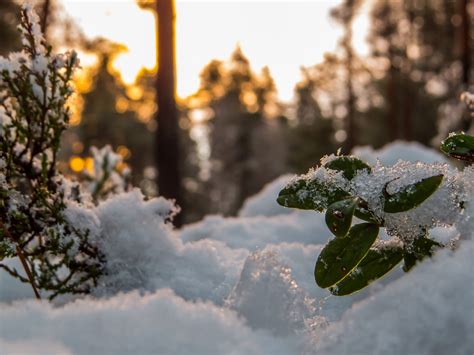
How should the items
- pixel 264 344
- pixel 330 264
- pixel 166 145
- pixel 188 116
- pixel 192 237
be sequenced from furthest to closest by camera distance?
→ pixel 188 116 < pixel 166 145 < pixel 192 237 < pixel 330 264 < pixel 264 344

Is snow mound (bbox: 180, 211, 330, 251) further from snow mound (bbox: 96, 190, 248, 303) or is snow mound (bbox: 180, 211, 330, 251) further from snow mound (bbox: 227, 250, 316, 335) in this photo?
snow mound (bbox: 227, 250, 316, 335)

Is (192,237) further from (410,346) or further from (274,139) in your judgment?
(274,139)

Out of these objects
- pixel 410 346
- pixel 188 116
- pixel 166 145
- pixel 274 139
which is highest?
pixel 188 116

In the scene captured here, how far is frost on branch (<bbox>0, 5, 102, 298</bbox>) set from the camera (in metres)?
1.54

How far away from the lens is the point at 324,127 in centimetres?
3212

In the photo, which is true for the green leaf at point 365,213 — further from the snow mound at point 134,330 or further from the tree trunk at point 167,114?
the tree trunk at point 167,114

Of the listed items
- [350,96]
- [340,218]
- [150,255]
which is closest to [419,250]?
[340,218]

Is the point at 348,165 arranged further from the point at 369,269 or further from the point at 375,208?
the point at 369,269

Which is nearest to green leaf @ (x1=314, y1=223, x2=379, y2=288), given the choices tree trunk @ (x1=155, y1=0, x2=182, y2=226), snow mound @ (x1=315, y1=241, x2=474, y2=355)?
snow mound @ (x1=315, y1=241, x2=474, y2=355)

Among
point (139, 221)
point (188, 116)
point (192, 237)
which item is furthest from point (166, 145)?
point (188, 116)

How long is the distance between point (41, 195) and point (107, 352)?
0.81 m

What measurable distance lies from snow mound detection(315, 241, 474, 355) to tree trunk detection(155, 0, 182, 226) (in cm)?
653

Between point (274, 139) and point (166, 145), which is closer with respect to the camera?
point (166, 145)

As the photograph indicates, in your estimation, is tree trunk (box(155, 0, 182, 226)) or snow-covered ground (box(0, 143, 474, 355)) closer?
snow-covered ground (box(0, 143, 474, 355))
